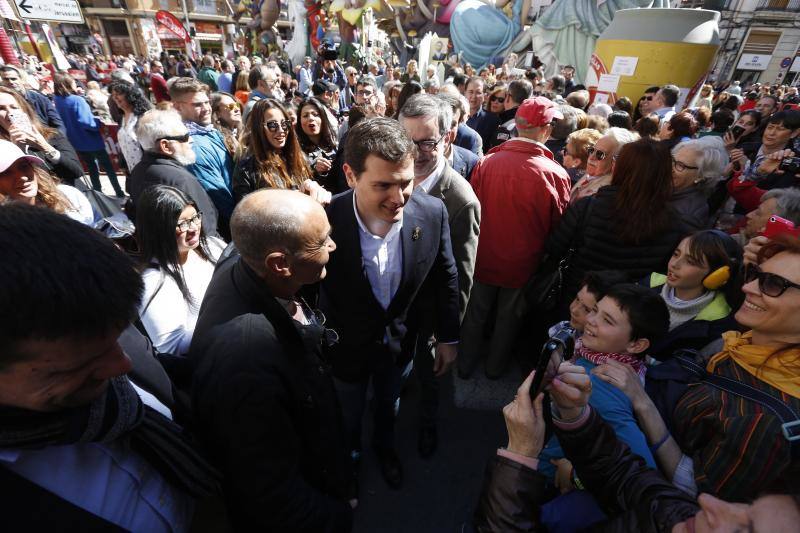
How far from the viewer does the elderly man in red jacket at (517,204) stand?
2650 mm

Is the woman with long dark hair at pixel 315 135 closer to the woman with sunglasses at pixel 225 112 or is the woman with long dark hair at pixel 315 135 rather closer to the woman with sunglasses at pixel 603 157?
the woman with sunglasses at pixel 225 112

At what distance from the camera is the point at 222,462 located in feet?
3.68

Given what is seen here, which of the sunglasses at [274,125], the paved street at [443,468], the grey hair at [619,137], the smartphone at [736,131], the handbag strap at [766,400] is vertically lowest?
the paved street at [443,468]

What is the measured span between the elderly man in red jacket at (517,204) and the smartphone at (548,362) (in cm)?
162

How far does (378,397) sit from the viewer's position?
7.86 feet

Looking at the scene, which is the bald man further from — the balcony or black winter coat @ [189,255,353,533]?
the balcony

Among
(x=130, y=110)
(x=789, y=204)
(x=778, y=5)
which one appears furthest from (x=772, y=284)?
(x=778, y=5)

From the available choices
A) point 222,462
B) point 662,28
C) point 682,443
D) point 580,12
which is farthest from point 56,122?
point 580,12

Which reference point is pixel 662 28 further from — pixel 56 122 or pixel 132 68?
pixel 132 68

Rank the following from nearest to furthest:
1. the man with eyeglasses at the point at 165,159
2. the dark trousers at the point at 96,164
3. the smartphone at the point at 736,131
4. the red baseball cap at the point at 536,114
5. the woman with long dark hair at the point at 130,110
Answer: the man with eyeglasses at the point at 165,159, the red baseball cap at the point at 536,114, the woman with long dark hair at the point at 130,110, the smartphone at the point at 736,131, the dark trousers at the point at 96,164

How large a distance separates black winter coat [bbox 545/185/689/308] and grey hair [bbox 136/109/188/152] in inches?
112

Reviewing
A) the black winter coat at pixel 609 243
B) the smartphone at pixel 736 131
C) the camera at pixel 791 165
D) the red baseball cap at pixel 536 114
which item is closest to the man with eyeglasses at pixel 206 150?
the red baseball cap at pixel 536 114

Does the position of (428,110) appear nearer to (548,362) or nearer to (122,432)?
(548,362)

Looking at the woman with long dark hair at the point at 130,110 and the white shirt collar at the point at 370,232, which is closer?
the white shirt collar at the point at 370,232
